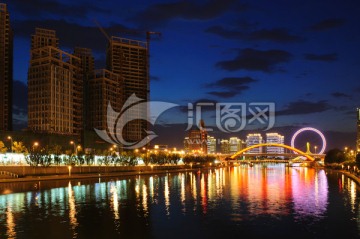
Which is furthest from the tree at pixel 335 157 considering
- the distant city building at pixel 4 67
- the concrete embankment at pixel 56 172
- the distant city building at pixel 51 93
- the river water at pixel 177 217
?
the distant city building at pixel 4 67

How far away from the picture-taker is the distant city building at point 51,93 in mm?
145375

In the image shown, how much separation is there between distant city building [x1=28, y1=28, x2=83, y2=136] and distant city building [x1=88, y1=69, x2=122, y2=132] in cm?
2047

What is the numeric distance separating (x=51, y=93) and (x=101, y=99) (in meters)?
33.4

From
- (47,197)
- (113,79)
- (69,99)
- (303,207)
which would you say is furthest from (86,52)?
(303,207)

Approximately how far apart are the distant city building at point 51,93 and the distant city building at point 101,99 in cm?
2047

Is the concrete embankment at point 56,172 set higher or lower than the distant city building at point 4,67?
lower

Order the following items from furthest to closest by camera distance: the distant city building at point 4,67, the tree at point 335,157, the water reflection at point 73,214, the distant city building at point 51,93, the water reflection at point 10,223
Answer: the distant city building at point 4,67 → the tree at point 335,157 → the distant city building at point 51,93 → the water reflection at point 73,214 → the water reflection at point 10,223

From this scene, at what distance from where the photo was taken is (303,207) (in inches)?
1468

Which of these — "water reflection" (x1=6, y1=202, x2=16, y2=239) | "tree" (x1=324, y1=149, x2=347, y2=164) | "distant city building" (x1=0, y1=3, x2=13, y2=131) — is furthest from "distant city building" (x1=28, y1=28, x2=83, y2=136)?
"water reflection" (x1=6, y1=202, x2=16, y2=239)

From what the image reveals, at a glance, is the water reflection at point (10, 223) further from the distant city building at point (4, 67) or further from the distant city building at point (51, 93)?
the distant city building at point (4, 67)

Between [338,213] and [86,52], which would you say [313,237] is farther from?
[86,52]

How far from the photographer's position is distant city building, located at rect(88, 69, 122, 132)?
579ft

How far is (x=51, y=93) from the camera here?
145375mm

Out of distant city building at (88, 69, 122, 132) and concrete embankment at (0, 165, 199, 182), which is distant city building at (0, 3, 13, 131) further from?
concrete embankment at (0, 165, 199, 182)
